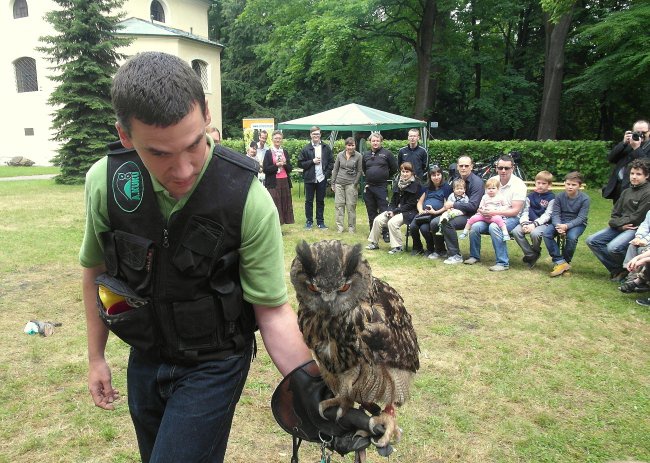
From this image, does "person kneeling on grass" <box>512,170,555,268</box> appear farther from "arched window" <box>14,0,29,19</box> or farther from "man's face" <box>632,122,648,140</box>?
"arched window" <box>14,0,29,19</box>

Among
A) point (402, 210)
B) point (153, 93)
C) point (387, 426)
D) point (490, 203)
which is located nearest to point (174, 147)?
point (153, 93)


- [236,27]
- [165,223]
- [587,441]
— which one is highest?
[236,27]

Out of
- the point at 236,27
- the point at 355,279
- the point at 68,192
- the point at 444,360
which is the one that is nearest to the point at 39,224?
the point at 68,192

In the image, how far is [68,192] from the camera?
1784cm

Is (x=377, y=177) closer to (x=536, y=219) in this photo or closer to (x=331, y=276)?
(x=536, y=219)

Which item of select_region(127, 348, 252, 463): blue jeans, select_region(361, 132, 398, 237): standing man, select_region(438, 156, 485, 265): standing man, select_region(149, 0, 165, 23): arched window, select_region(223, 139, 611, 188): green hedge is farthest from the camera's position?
select_region(149, 0, 165, 23): arched window

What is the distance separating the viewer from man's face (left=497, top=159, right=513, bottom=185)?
809 centimetres

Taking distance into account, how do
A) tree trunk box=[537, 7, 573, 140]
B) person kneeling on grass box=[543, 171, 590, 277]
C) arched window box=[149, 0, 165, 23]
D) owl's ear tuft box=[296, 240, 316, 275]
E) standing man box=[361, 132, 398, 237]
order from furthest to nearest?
arched window box=[149, 0, 165, 23] < tree trunk box=[537, 7, 573, 140] < standing man box=[361, 132, 398, 237] < person kneeling on grass box=[543, 171, 590, 277] < owl's ear tuft box=[296, 240, 316, 275]

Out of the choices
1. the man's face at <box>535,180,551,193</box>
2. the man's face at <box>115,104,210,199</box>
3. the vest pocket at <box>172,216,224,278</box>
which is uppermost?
the man's face at <box>115,104,210,199</box>

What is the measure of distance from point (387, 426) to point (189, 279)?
1278mm

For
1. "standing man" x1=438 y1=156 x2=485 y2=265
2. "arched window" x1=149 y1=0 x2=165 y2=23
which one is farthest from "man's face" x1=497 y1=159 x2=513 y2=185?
"arched window" x1=149 y1=0 x2=165 y2=23

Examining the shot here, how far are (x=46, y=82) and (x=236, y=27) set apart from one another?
15084 millimetres

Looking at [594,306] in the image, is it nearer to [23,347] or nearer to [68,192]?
[23,347]

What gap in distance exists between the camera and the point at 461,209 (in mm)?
8516
